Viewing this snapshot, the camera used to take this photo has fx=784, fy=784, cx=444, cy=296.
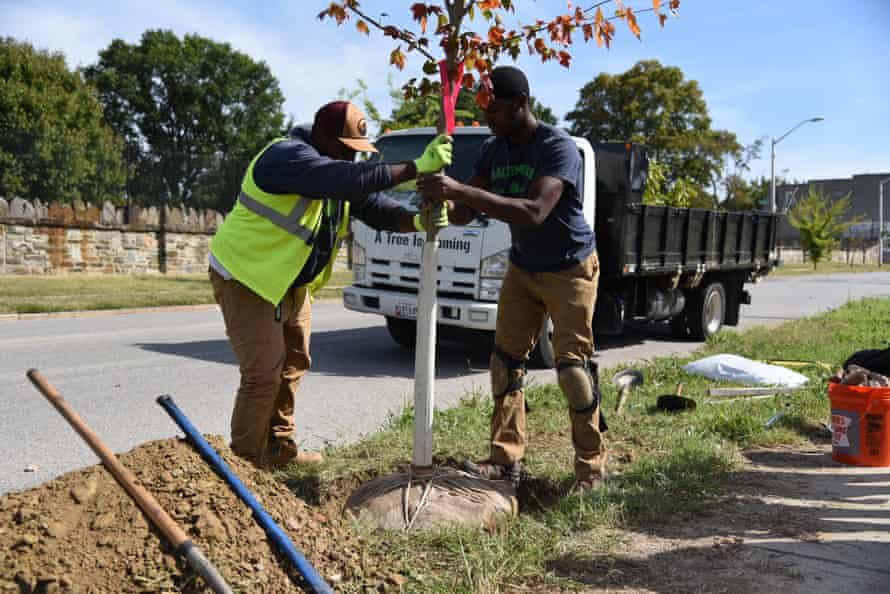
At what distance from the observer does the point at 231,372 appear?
24.8 ft

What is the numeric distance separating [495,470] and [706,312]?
7903 millimetres

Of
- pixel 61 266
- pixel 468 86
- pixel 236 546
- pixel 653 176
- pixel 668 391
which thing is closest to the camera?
pixel 236 546

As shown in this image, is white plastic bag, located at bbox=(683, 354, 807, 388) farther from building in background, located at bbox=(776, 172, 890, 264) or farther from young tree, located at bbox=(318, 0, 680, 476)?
building in background, located at bbox=(776, 172, 890, 264)

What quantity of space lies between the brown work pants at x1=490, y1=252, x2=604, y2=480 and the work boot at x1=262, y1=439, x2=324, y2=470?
1.09m

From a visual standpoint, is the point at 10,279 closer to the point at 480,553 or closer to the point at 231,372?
the point at 231,372

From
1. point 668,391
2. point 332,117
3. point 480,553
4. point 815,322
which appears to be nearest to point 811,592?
point 480,553

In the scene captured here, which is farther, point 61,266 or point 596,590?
point 61,266

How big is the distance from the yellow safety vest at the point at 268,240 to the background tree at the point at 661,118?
133ft

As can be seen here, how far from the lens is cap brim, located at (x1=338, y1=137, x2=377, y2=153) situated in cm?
380

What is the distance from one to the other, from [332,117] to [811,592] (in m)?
2.88

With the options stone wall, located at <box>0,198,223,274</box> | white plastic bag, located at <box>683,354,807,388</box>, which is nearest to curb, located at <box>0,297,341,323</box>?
stone wall, located at <box>0,198,223,274</box>

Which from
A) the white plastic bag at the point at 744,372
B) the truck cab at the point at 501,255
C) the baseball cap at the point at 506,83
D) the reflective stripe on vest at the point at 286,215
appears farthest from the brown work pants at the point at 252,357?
the white plastic bag at the point at 744,372

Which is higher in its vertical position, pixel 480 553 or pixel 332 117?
pixel 332 117

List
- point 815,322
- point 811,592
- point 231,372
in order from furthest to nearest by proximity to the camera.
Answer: point 815,322
point 231,372
point 811,592
